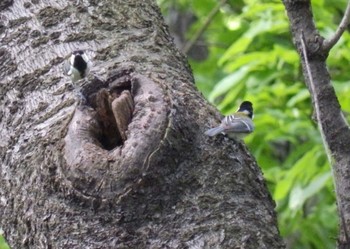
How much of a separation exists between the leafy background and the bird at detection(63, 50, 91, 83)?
5.96 feet

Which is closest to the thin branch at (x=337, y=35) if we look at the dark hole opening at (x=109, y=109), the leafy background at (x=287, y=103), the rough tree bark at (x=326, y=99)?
the rough tree bark at (x=326, y=99)

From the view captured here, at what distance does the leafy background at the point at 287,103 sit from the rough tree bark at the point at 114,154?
1.82m

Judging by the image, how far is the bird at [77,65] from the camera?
6.24ft

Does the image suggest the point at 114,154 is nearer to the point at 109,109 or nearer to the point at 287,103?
the point at 109,109

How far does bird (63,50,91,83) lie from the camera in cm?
190

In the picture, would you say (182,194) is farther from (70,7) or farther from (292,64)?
(292,64)

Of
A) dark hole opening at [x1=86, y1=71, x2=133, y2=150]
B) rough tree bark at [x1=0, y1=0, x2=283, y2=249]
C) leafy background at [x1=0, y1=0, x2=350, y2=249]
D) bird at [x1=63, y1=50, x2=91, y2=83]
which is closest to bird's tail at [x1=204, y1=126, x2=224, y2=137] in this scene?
rough tree bark at [x1=0, y1=0, x2=283, y2=249]

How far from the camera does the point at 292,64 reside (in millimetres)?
4078

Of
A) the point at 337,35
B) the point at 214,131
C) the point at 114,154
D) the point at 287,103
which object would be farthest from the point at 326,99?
the point at 287,103

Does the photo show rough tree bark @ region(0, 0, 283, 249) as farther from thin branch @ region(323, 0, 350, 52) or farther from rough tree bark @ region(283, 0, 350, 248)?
thin branch @ region(323, 0, 350, 52)

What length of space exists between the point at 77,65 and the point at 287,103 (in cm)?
236

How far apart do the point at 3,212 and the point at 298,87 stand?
2.51 meters

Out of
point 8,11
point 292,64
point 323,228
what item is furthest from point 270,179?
point 8,11

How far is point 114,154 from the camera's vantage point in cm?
170
